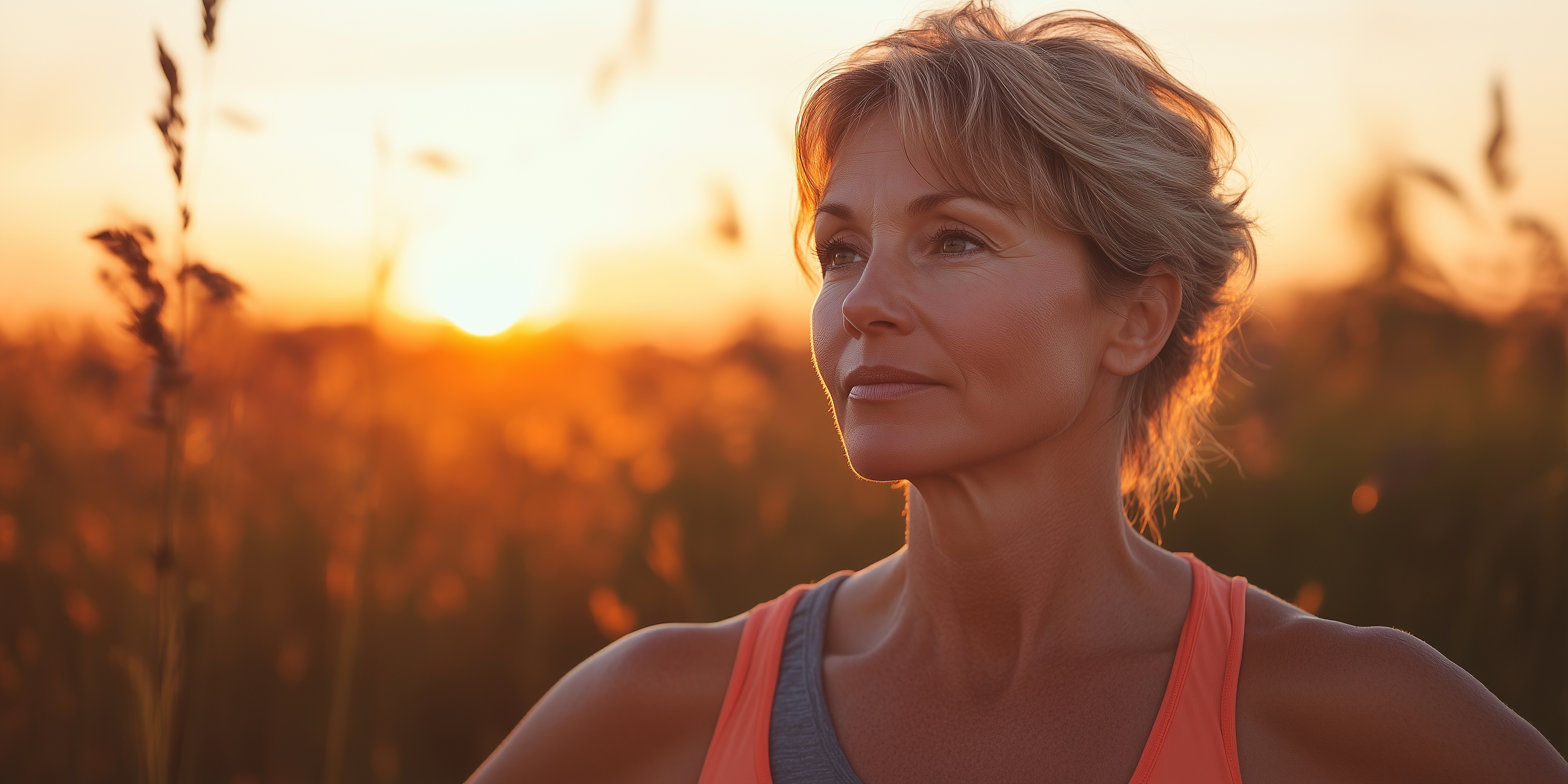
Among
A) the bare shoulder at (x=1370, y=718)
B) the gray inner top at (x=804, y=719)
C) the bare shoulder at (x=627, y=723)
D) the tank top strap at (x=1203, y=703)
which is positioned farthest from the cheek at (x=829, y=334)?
the bare shoulder at (x=1370, y=718)

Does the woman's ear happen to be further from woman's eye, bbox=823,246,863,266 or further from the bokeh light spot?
the bokeh light spot

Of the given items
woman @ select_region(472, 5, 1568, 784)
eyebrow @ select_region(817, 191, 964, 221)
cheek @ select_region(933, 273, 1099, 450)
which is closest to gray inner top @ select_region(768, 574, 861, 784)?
woman @ select_region(472, 5, 1568, 784)

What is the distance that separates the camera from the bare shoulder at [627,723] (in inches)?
75.6

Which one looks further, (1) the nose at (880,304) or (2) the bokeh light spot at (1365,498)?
(2) the bokeh light spot at (1365,498)

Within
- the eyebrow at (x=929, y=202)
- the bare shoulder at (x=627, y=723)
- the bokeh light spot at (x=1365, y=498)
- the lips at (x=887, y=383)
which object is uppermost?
the eyebrow at (x=929, y=202)

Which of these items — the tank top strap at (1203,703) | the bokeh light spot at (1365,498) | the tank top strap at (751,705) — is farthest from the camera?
the bokeh light spot at (1365,498)

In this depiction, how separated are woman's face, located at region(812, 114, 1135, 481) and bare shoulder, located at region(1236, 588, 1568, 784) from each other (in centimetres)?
50

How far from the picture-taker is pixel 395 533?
10.7 ft

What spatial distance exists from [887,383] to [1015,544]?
406mm

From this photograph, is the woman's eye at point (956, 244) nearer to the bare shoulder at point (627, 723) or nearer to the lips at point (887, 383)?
the lips at point (887, 383)

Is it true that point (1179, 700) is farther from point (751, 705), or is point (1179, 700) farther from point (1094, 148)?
point (1094, 148)

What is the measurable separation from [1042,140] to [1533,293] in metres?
1.64

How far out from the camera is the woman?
162cm

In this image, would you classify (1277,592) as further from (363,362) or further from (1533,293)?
(363,362)
